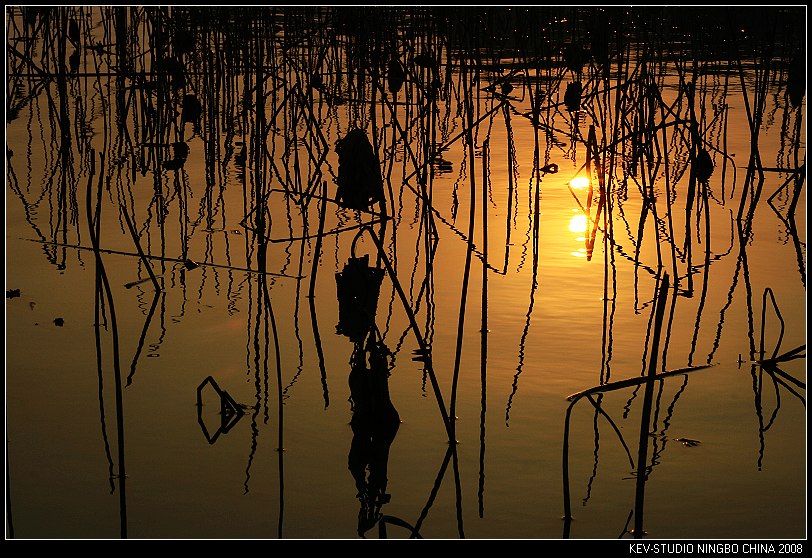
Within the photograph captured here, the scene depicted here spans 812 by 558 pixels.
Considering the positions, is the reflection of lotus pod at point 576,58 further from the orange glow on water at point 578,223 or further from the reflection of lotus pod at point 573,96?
the orange glow on water at point 578,223

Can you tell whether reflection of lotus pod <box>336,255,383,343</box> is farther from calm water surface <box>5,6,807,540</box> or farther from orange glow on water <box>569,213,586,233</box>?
orange glow on water <box>569,213,586,233</box>

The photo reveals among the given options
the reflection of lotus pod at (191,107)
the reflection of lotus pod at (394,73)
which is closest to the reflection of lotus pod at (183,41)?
the reflection of lotus pod at (191,107)

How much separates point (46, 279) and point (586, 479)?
4.27 feet

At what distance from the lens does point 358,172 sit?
1661 mm

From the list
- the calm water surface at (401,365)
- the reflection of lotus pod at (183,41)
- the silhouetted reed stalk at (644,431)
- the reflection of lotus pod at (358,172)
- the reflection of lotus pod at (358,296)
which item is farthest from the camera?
the reflection of lotus pod at (183,41)

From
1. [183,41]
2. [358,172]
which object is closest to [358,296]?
[358,172]

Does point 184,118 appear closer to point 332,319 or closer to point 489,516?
point 332,319

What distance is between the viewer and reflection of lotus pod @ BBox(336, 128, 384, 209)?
64.8 inches

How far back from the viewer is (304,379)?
185cm

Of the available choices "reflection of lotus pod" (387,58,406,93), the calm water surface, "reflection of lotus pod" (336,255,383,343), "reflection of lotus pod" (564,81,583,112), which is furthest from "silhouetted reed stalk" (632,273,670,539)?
"reflection of lotus pod" (387,58,406,93)

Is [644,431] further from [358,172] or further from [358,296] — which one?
[358,296]

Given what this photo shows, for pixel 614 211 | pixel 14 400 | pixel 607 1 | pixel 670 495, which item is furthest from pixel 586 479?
pixel 614 211

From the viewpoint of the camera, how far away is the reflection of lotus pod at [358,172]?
64.8 inches
